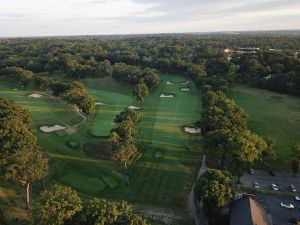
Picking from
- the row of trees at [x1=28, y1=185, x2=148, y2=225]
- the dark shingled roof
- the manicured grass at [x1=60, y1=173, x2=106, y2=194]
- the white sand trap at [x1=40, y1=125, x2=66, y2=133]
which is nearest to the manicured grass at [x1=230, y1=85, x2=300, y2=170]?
the dark shingled roof

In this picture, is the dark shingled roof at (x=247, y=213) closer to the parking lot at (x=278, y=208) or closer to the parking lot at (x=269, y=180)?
the parking lot at (x=278, y=208)

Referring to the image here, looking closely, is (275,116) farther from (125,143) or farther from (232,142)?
(125,143)

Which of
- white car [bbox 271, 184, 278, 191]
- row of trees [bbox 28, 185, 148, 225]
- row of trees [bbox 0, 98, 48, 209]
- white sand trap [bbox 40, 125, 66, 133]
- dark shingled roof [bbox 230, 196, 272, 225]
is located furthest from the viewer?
white sand trap [bbox 40, 125, 66, 133]

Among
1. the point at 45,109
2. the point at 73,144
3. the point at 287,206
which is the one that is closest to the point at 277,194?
the point at 287,206

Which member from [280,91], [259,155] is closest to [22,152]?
[259,155]

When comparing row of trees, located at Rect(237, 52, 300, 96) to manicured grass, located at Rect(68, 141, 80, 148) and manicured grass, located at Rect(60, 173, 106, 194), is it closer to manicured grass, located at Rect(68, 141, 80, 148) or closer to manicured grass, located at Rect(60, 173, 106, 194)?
manicured grass, located at Rect(68, 141, 80, 148)

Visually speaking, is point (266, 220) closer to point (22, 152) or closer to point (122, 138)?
point (122, 138)
